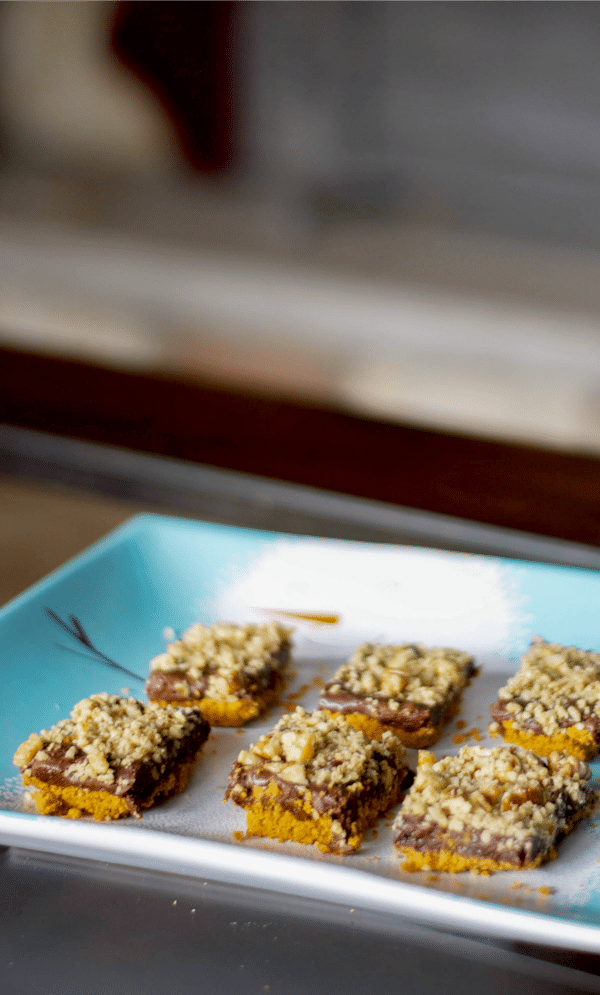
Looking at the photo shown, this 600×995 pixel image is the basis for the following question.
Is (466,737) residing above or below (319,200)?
below

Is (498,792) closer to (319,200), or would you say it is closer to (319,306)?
(319,306)

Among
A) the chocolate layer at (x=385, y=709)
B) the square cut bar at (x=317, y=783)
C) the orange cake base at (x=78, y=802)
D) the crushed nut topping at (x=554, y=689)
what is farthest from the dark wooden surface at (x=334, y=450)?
the orange cake base at (x=78, y=802)

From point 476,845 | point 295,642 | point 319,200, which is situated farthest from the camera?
point 319,200

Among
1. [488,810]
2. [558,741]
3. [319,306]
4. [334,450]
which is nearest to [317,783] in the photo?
[488,810]

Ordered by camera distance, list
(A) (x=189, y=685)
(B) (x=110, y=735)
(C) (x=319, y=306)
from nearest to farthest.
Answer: (B) (x=110, y=735) < (A) (x=189, y=685) < (C) (x=319, y=306)

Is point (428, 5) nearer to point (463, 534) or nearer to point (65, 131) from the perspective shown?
point (65, 131)
